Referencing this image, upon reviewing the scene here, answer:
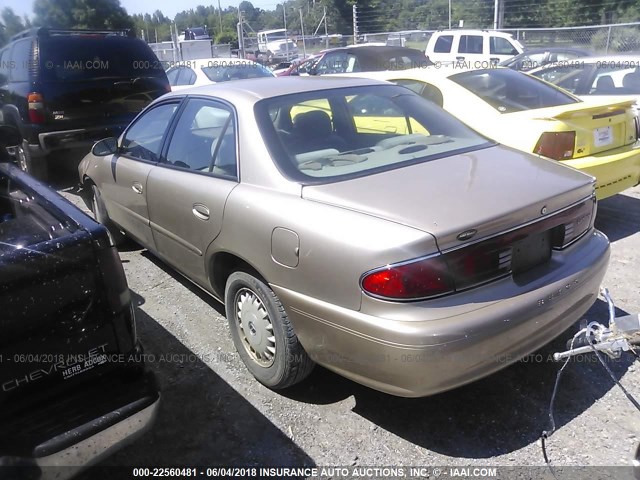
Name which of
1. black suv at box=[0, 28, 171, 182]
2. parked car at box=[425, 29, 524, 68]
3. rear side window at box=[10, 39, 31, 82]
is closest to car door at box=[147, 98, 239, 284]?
black suv at box=[0, 28, 171, 182]

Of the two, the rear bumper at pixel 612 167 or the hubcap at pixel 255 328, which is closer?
the hubcap at pixel 255 328

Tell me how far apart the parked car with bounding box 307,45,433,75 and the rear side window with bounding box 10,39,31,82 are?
18.1 feet

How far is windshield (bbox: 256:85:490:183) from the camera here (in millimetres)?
2814

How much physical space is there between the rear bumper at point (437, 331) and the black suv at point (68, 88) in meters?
5.69

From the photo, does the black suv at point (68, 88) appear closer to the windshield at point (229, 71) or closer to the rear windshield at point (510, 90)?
the windshield at point (229, 71)

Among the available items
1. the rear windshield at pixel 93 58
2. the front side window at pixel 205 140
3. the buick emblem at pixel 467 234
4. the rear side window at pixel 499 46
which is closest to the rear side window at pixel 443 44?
the rear side window at pixel 499 46

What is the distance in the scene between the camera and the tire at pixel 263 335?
2638 millimetres

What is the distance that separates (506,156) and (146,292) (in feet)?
9.14

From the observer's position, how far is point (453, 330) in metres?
2.14

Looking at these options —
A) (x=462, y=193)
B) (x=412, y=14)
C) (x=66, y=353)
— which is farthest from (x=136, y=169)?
(x=412, y=14)

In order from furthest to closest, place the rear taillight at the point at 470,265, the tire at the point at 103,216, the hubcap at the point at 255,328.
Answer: the tire at the point at 103,216 → the hubcap at the point at 255,328 → the rear taillight at the point at 470,265

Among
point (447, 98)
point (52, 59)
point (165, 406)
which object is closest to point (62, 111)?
point (52, 59)

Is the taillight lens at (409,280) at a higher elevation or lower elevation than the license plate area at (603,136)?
lower

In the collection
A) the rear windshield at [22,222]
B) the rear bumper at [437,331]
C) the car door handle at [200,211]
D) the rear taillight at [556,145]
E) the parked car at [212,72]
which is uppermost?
the parked car at [212,72]
